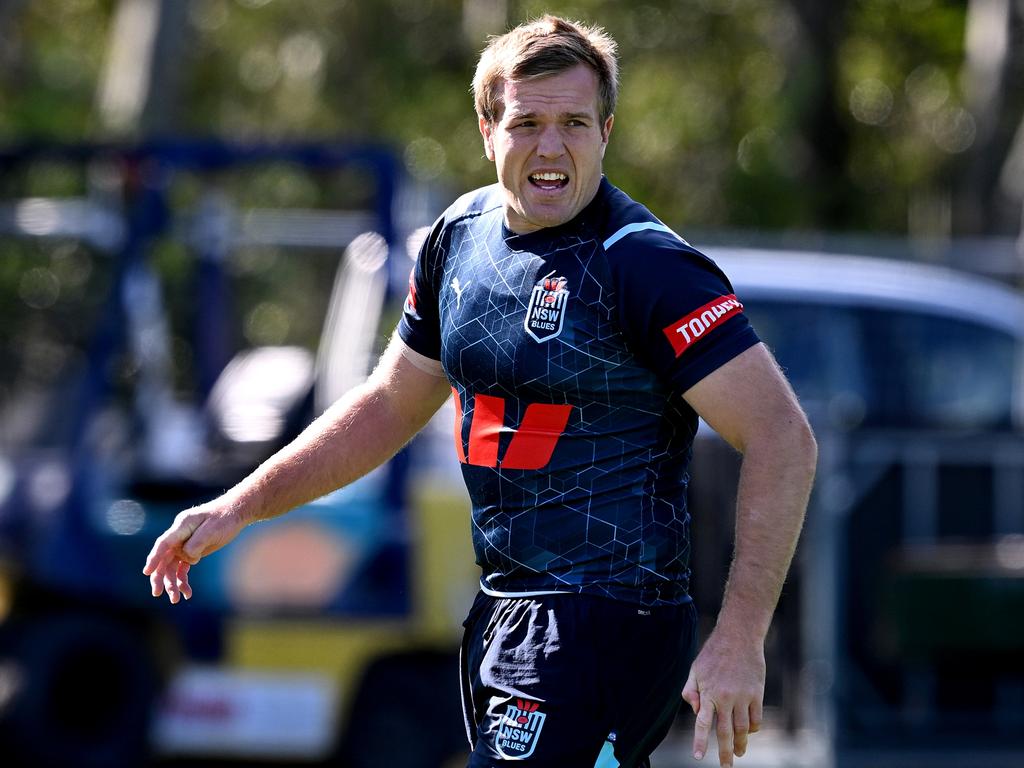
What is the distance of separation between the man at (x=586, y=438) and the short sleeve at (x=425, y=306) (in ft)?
0.58

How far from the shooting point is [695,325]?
3143mm

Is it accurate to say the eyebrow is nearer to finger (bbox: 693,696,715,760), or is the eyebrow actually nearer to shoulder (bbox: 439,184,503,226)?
shoulder (bbox: 439,184,503,226)

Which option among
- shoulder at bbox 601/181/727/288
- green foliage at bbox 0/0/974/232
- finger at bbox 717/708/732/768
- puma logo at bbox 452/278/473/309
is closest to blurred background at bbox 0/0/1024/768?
puma logo at bbox 452/278/473/309

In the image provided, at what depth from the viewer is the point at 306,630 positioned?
7.82 metres

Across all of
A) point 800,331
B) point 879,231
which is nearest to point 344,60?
point 879,231

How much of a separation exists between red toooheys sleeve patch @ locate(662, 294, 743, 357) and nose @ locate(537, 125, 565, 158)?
0.42 m

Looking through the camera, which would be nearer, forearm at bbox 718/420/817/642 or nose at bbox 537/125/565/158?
forearm at bbox 718/420/817/642

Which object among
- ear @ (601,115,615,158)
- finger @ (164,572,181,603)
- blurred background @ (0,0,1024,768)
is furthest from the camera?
blurred background @ (0,0,1024,768)

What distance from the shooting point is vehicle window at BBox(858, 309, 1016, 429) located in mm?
8828

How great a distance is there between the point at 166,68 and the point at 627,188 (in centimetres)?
646

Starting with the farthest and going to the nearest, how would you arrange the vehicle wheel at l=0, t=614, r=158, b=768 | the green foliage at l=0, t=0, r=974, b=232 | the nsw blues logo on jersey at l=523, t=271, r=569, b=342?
the green foliage at l=0, t=0, r=974, b=232 → the vehicle wheel at l=0, t=614, r=158, b=768 → the nsw blues logo on jersey at l=523, t=271, r=569, b=342

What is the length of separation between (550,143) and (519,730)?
3.70 feet

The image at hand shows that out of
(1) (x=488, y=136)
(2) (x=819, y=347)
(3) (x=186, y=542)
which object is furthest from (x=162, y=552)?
(2) (x=819, y=347)

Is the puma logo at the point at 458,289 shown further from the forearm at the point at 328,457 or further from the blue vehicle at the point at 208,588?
the blue vehicle at the point at 208,588
